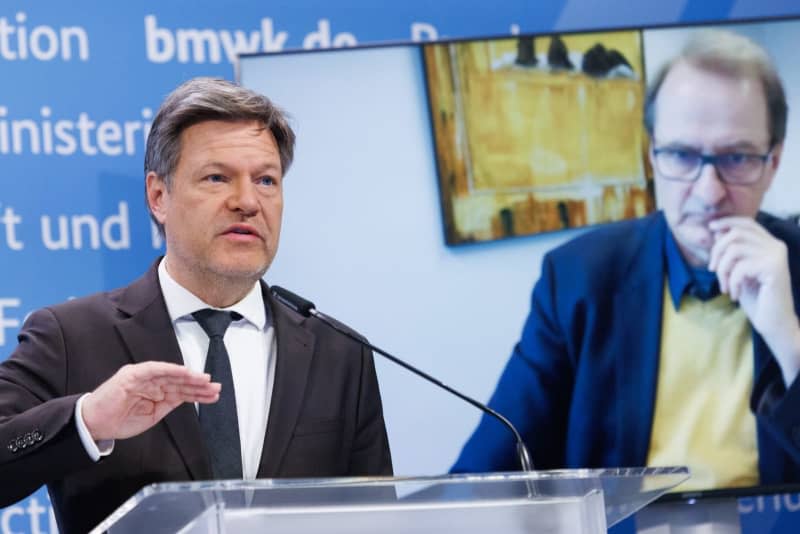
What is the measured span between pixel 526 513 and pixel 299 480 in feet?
1.31

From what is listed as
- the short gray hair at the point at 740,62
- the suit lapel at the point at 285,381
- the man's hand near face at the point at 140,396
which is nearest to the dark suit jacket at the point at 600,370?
the short gray hair at the point at 740,62

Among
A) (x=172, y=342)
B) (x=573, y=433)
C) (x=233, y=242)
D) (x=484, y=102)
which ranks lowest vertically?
(x=573, y=433)

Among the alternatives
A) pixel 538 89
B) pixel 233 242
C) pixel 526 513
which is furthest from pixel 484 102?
pixel 526 513

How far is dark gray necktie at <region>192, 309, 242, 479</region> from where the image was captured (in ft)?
8.70

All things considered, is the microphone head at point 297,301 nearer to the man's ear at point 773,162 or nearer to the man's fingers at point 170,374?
the man's fingers at point 170,374

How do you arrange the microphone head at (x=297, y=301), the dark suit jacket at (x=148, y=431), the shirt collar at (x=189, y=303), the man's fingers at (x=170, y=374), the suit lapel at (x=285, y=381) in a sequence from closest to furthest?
the man's fingers at (x=170, y=374)
the dark suit jacket at (x=148, y=431)
the microphone head at (x=297, y=301)
the suit lapel at (x=285, y=381)
the shirt collar at (x=189, y=303)

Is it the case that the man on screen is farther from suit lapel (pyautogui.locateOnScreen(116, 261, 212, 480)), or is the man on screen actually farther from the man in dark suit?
suit lapel (pyautogui.locateOnScreen(116, 261, 212, 480))

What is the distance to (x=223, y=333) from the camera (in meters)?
2.80

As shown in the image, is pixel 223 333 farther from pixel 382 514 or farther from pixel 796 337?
pixel 796 337

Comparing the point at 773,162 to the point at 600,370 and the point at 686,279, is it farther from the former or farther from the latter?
the point at 600,370

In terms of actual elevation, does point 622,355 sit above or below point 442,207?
below

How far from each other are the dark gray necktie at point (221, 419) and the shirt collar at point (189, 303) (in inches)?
2.6

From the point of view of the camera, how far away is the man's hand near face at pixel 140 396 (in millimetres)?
2027

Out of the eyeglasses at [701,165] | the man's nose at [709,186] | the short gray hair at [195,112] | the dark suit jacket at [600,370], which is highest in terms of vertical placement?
the short gray hair at [195,112]
